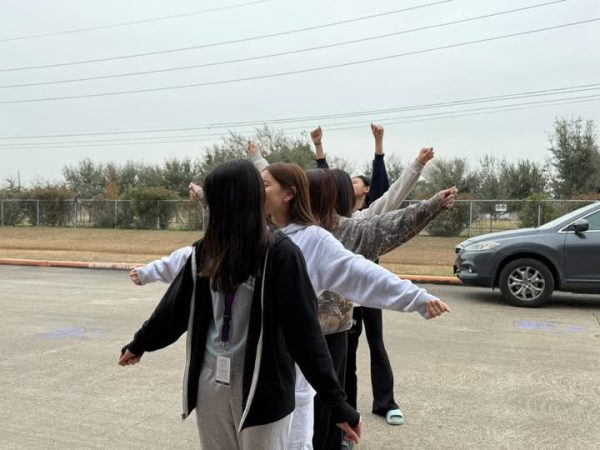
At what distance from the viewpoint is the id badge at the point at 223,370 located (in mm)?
2098

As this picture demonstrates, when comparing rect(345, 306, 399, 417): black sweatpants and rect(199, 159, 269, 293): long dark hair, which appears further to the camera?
rect(345, 306, 399, 417): black sweatpants

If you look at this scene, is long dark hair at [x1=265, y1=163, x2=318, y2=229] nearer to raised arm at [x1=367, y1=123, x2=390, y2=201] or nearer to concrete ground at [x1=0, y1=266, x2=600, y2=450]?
raised arm at [x1=367, y1=123, x2=390, y2=201]

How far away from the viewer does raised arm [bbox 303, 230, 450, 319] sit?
2326 mm

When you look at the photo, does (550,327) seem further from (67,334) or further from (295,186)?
(295,186)

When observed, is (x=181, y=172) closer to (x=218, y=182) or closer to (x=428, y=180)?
(x=428, y=180)

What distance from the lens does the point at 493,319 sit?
317 inches

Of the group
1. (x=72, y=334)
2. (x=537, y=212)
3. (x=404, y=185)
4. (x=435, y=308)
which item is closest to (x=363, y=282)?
(x=435, y=308)

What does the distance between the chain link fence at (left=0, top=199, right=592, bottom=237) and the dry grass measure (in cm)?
93

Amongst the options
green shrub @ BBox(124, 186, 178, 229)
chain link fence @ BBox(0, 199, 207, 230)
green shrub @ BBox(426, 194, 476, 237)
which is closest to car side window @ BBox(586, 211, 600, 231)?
green shrub @ BBox(426, 194, 476, 237)

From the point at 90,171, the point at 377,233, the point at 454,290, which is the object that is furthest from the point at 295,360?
the point at 90,171

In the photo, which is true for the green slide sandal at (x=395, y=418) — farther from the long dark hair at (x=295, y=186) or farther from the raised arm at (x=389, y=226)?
the long dark hair at (x=295, y=186)

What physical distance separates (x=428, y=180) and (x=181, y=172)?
21.7 metres

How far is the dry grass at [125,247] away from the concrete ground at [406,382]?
5478 millimetres

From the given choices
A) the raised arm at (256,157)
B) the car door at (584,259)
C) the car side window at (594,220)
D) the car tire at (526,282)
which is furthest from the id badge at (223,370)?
the car side window at (594,220)
